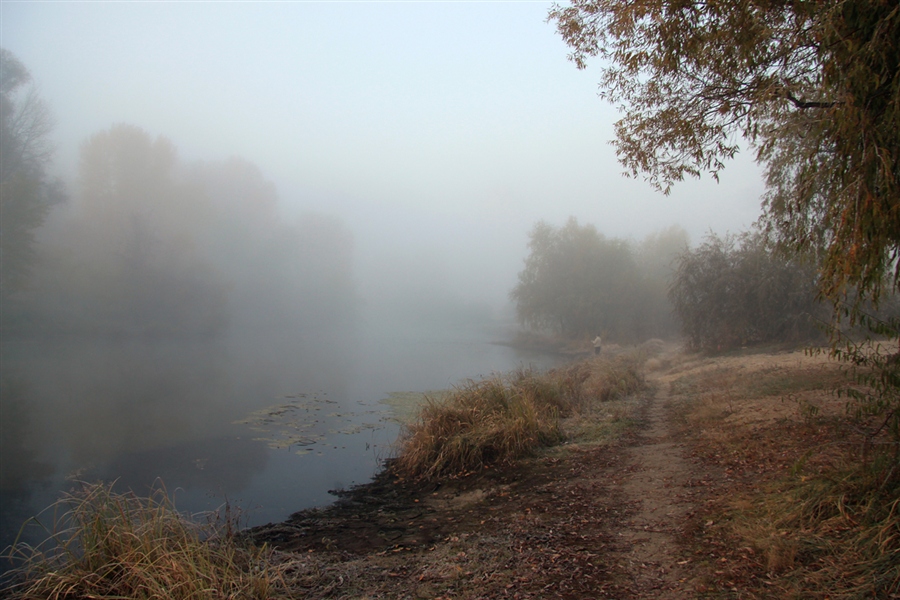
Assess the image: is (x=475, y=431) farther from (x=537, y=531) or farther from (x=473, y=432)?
(x=537, y=531)

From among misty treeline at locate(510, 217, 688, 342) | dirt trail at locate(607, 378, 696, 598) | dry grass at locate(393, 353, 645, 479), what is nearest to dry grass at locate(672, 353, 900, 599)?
dirt trail at locate(607, 378, 696, 598)

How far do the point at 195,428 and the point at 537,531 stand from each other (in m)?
12.0

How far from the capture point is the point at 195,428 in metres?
14.7

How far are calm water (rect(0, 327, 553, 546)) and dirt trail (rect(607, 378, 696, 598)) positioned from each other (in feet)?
17.5

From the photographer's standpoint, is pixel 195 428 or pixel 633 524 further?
pixel 195 428

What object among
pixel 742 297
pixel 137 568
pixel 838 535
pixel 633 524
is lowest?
pixel 633 524

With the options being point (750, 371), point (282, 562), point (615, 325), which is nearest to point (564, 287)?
point (615, 325)

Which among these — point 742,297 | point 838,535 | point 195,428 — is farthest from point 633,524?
point 742,297

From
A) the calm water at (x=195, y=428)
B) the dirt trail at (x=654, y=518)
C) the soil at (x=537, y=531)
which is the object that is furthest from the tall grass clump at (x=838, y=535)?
the calm water at (x=195, y=428)

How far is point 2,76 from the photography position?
36.3 metres

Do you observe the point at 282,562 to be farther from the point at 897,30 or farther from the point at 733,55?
the point at 733,55

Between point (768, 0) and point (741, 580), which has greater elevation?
point (768, 0)

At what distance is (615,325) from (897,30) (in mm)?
49500

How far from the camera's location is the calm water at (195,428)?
984cm
